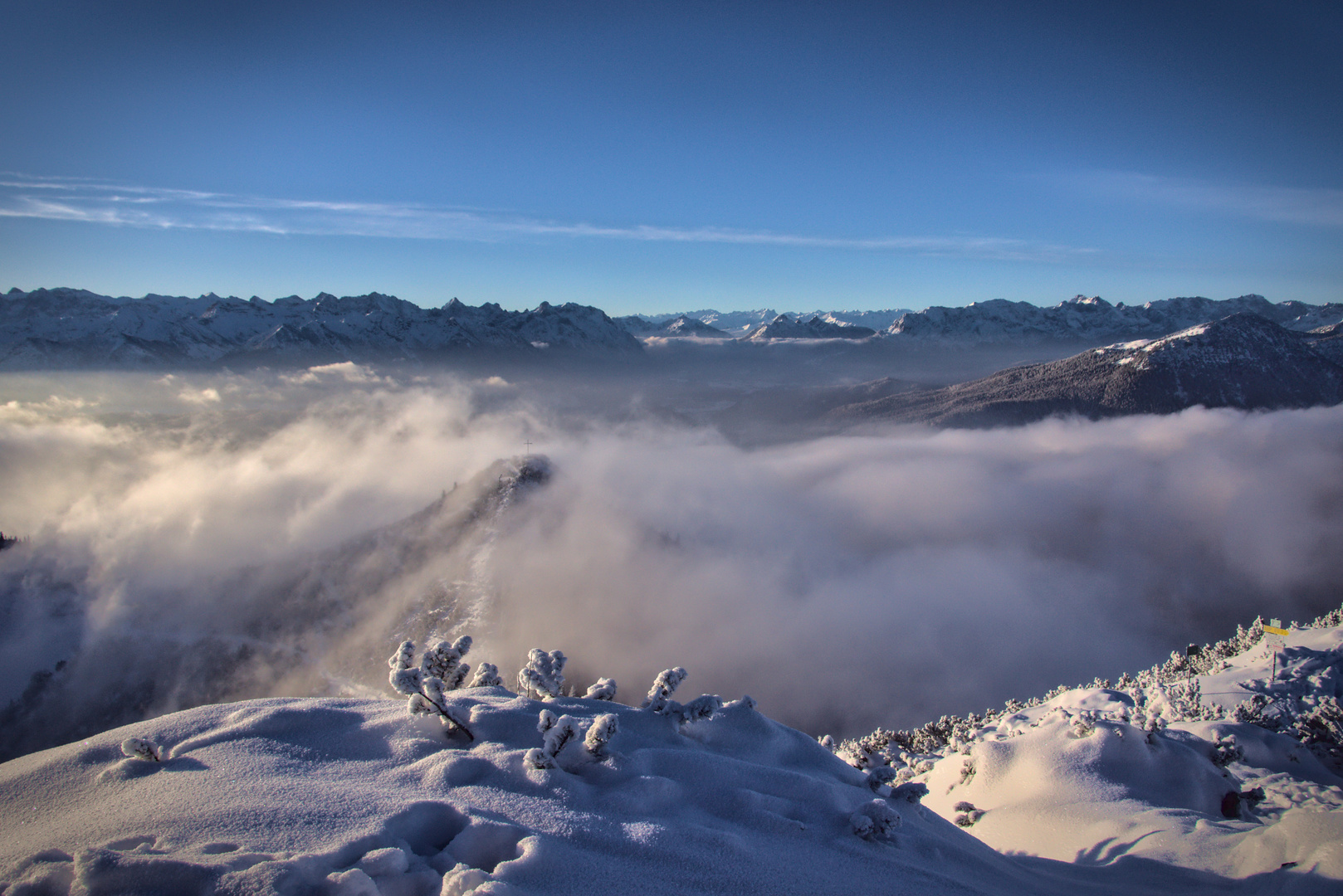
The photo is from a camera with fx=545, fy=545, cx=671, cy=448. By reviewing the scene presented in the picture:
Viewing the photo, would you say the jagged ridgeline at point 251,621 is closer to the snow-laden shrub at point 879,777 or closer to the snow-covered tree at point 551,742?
the snow-laden shrub at point 879,777

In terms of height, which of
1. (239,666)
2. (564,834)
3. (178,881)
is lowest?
(239,666)

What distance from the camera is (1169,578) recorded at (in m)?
146

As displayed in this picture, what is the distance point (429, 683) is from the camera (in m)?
14.9

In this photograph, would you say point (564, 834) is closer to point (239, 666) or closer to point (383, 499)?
point (239, 666)

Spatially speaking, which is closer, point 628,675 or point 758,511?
point 628,675

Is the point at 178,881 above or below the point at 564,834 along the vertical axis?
above

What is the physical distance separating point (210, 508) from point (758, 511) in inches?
7314

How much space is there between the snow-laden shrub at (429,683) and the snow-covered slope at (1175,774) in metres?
18.3

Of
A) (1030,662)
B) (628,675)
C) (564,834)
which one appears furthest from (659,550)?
(564,834)

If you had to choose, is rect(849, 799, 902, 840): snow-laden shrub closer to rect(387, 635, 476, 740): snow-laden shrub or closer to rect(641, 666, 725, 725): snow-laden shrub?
rect(641, 666, 725, 725): snow-laden shrub

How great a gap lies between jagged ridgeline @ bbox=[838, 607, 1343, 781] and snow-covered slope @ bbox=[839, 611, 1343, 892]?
0.13 meters

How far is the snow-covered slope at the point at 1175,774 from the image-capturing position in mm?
22672

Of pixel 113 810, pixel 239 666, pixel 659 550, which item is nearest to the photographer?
pixel 113 810

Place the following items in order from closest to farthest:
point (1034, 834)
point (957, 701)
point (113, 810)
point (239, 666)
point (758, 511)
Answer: point (113, 810) < point (1034, 834) < point (957, 701) < point (239, 666) < point (758, 511)
